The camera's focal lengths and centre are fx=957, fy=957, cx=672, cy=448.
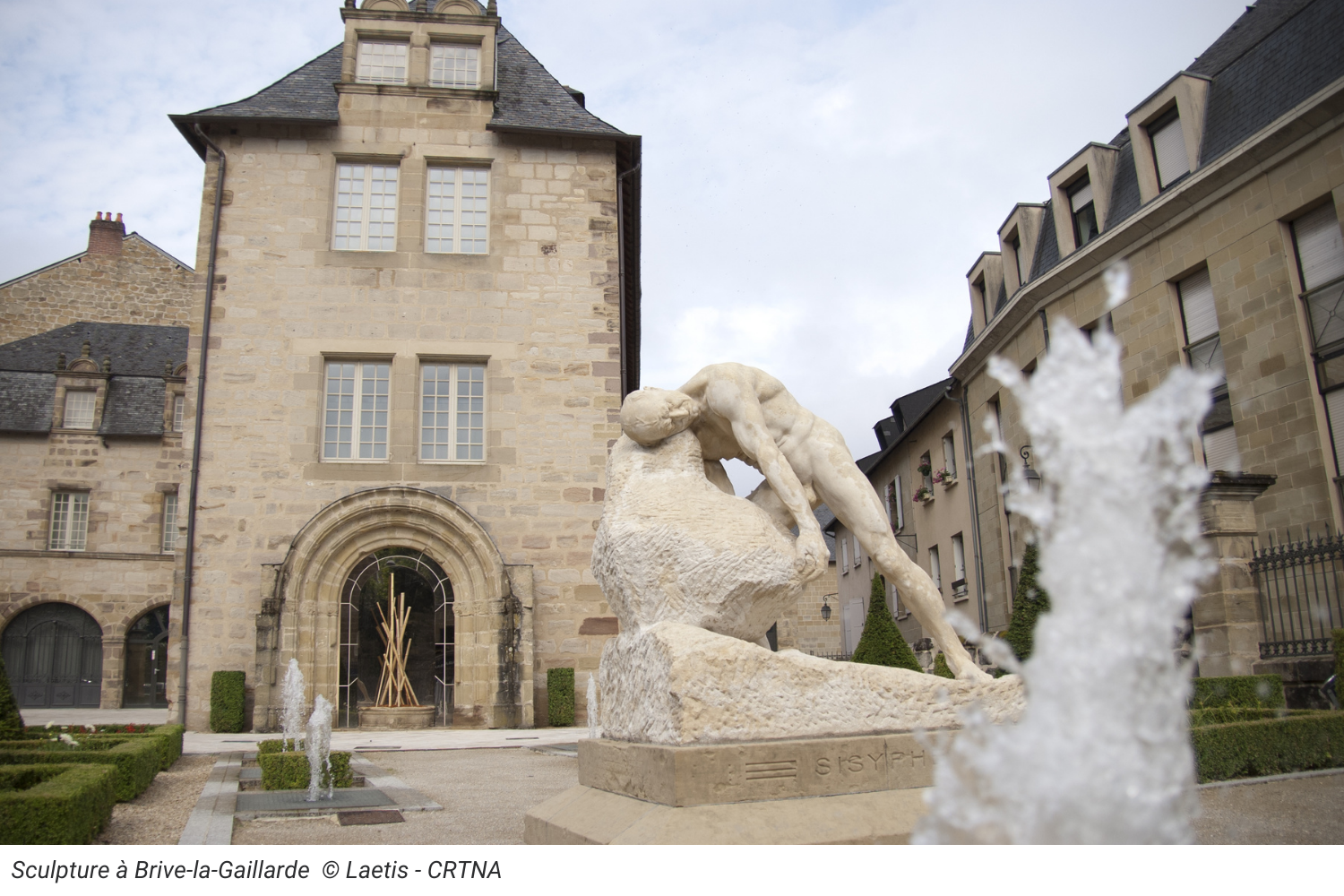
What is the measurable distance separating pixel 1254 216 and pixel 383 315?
12.3 meters

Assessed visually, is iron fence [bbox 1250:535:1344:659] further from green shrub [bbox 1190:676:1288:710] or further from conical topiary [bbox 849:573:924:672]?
conical topiary [bbox 849:573:924:672]

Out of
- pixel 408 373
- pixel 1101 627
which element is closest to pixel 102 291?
pixel 408 373

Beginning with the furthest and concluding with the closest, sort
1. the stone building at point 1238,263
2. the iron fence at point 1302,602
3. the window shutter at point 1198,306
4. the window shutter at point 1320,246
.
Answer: the window shutter at point 1198,306 → the window shutter at point 1320,246 → the stone building at point 1238,263 → the iron fence at point 1302,602

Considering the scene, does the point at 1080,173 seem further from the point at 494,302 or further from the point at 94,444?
the point at 94,444

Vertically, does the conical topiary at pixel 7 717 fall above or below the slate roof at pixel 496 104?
below

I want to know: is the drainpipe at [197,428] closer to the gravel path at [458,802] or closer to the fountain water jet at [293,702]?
the fountain water jet at [293,702]

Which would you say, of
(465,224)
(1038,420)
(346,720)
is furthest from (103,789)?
(465,224)

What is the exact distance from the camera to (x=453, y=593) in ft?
47.5

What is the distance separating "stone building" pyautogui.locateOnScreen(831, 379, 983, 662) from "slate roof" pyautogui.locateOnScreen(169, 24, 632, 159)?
370 inches

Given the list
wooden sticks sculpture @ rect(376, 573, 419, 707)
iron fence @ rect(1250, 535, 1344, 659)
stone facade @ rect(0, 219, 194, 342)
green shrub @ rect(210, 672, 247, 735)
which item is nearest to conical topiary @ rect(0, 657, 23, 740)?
green shrub @ rect(210, 672, 247, 735)

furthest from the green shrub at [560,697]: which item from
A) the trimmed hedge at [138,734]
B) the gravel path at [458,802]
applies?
the trimmed hedge at [138,734]

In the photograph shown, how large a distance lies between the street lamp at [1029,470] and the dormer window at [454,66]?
10.9 m

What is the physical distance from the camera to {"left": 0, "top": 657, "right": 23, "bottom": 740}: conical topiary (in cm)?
770

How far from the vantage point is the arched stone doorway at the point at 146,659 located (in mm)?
24641
